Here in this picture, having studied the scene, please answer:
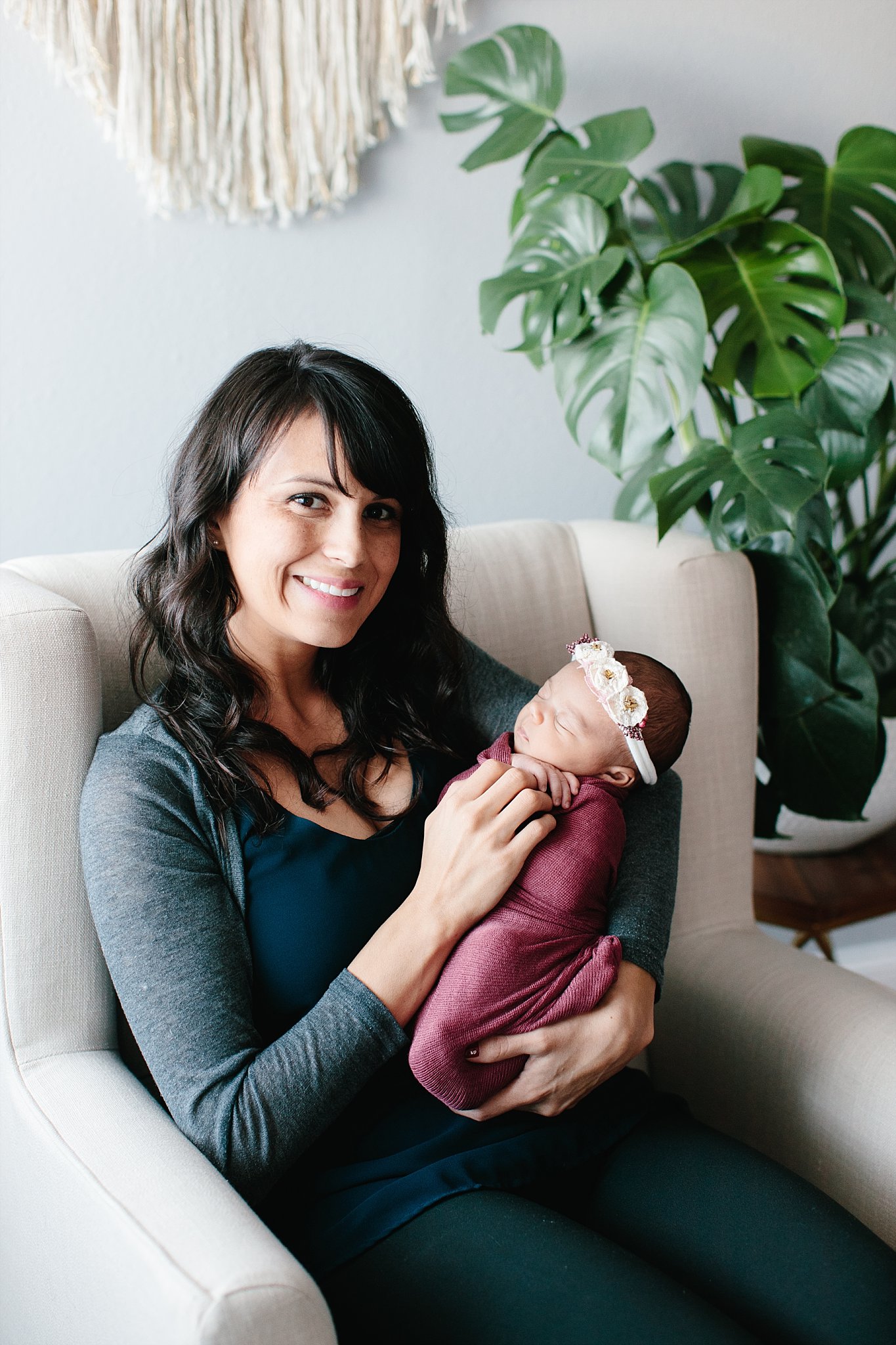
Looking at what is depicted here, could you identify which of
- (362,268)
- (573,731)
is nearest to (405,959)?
(573,731)

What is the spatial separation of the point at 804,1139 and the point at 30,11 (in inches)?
67.8

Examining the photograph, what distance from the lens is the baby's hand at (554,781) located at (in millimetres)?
1120

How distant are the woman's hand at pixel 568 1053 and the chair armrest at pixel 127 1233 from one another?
0.27 metres

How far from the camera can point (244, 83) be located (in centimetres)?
156

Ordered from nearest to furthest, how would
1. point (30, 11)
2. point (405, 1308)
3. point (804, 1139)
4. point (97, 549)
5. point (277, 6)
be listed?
point (405, 1308) < point (804, 1139) < point (30, 11) < point (277, 6) < point (97, 549)

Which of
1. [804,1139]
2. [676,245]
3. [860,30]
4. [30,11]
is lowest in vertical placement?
[804,1139]

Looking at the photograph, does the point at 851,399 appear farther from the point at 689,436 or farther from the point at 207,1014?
the point at 207,1014

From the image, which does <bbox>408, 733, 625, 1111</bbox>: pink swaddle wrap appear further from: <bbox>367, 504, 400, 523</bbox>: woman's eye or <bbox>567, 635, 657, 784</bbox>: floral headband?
<bbox>367, 504, 400, 523</bbox>: woman's eye

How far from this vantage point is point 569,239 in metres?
1.64

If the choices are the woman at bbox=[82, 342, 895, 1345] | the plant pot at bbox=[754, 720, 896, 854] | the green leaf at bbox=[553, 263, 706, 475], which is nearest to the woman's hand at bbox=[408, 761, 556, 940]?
the woman at bbox=[82, 342, 895, 1345]

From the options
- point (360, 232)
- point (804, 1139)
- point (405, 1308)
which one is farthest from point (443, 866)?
point (360, 232)

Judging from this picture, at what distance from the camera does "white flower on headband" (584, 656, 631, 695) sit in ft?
3.65

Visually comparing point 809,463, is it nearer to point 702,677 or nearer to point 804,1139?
point 702,677

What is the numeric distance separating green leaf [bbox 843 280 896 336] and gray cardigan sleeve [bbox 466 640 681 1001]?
0.84 metres
